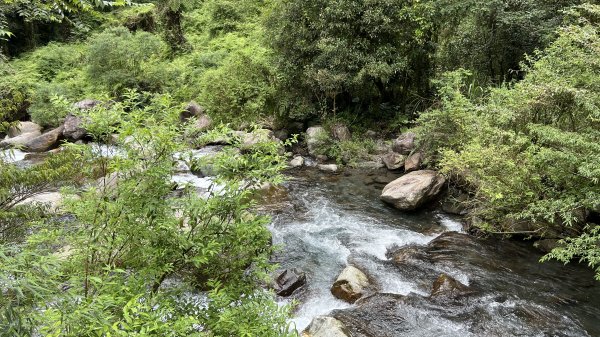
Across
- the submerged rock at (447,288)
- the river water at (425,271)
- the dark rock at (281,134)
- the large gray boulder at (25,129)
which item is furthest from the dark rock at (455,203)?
the large gray boulder at (25,129)

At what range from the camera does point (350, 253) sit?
8.45 m

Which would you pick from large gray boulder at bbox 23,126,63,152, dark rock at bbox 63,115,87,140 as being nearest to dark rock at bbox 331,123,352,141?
dark rock at bbox 63,115,87,140

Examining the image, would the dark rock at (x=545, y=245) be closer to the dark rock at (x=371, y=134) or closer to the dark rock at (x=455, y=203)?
the dark rock at (x=455, y=203)

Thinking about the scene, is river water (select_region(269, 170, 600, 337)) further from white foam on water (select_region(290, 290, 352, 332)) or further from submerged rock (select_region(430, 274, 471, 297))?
submerged rock (select_region(430, 274, 471, 297))

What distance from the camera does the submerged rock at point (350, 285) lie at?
6868mm

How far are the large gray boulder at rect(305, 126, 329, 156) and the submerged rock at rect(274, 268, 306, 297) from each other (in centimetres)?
768

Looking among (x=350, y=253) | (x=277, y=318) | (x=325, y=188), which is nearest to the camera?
(x=277, y=318)

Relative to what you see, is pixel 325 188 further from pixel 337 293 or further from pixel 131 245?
pixel 131 245

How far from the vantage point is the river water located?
6.26m

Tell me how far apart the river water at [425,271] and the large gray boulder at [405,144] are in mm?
2966

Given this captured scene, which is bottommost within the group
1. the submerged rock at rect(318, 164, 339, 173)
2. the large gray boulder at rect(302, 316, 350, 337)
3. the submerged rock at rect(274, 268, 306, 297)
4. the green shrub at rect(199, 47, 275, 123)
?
the submerged rock at rect(318, 164, 339, 173)

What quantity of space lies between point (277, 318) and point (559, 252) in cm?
542

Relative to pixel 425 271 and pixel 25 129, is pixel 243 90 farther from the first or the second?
pixel 425 271

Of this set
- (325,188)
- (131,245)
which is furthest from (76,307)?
(325,188)
